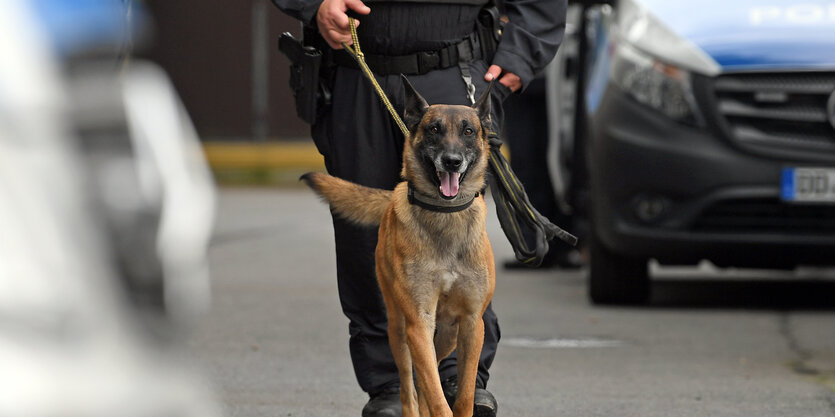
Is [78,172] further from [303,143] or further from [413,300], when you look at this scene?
[303,143]

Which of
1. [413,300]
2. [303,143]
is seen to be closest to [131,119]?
[413,300]

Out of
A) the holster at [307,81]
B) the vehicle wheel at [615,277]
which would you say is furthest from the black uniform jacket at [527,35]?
the vehicle wheel at [615,277]

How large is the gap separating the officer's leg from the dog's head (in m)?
0.24

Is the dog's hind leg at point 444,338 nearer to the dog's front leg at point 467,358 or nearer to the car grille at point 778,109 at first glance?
the dog's front leg at point 467,358

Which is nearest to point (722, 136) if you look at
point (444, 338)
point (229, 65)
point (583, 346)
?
point (583, 346)

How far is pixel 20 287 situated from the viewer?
0.99 metres

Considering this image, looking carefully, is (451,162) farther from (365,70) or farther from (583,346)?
(583,346)

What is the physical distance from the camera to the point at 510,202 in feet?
12.2

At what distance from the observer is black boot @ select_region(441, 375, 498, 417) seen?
150 inches

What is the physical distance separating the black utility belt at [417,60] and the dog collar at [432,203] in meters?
0.37

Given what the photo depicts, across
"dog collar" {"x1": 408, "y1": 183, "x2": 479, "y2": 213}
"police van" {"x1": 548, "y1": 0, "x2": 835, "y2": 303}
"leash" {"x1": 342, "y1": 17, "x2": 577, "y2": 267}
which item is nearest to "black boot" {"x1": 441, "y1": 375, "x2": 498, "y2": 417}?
"leash" {"x1": 342, "y1": 17, "x2": 577, "y2": 267}

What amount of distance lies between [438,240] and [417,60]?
53 centimetres

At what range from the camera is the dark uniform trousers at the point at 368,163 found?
12.6ft

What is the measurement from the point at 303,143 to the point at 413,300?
16.9 meters
